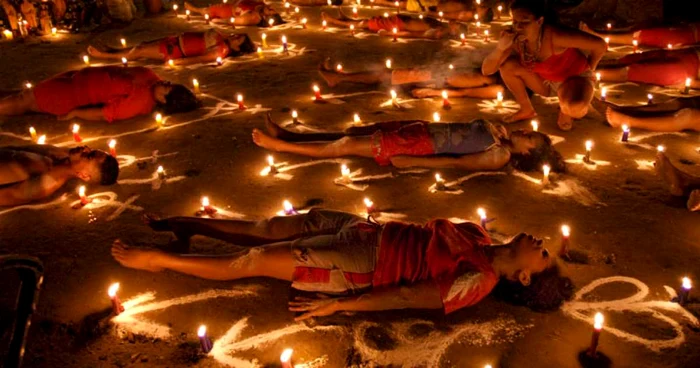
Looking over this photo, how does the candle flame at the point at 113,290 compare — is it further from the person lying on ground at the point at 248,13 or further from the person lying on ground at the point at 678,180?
the person lying on ground at the point at 248,13

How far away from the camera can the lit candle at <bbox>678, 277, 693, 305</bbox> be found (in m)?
3.59

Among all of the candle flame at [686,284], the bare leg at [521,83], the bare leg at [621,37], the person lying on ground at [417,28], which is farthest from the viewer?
the person lying on ground at [417,28]

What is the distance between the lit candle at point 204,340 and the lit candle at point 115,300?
0.73m

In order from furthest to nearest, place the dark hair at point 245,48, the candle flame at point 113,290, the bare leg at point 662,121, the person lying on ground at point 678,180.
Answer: the dark hair at point 245,48 → the bare leg at point 662,121 → the person lying on ground at point 678,180 → the candle flame at point 113,290

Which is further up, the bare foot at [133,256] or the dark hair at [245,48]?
the dark hair at [245,48]

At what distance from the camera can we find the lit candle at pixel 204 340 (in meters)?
3.34

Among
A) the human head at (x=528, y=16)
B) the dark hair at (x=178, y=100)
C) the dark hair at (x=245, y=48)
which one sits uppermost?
the human head at (x=528, y=16)

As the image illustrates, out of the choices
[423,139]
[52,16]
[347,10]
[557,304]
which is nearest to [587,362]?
[557,304]

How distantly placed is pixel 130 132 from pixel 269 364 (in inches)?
183

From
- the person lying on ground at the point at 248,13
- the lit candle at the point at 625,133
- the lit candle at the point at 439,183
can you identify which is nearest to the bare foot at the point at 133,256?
the lit candle at the point at 439,183

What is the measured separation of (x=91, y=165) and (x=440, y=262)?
3.73 meters

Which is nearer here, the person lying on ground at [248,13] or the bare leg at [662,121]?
the bare leg at [662,121]

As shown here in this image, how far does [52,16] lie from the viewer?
43.4 ft

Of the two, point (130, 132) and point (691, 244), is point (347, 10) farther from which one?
point (691, 244)
